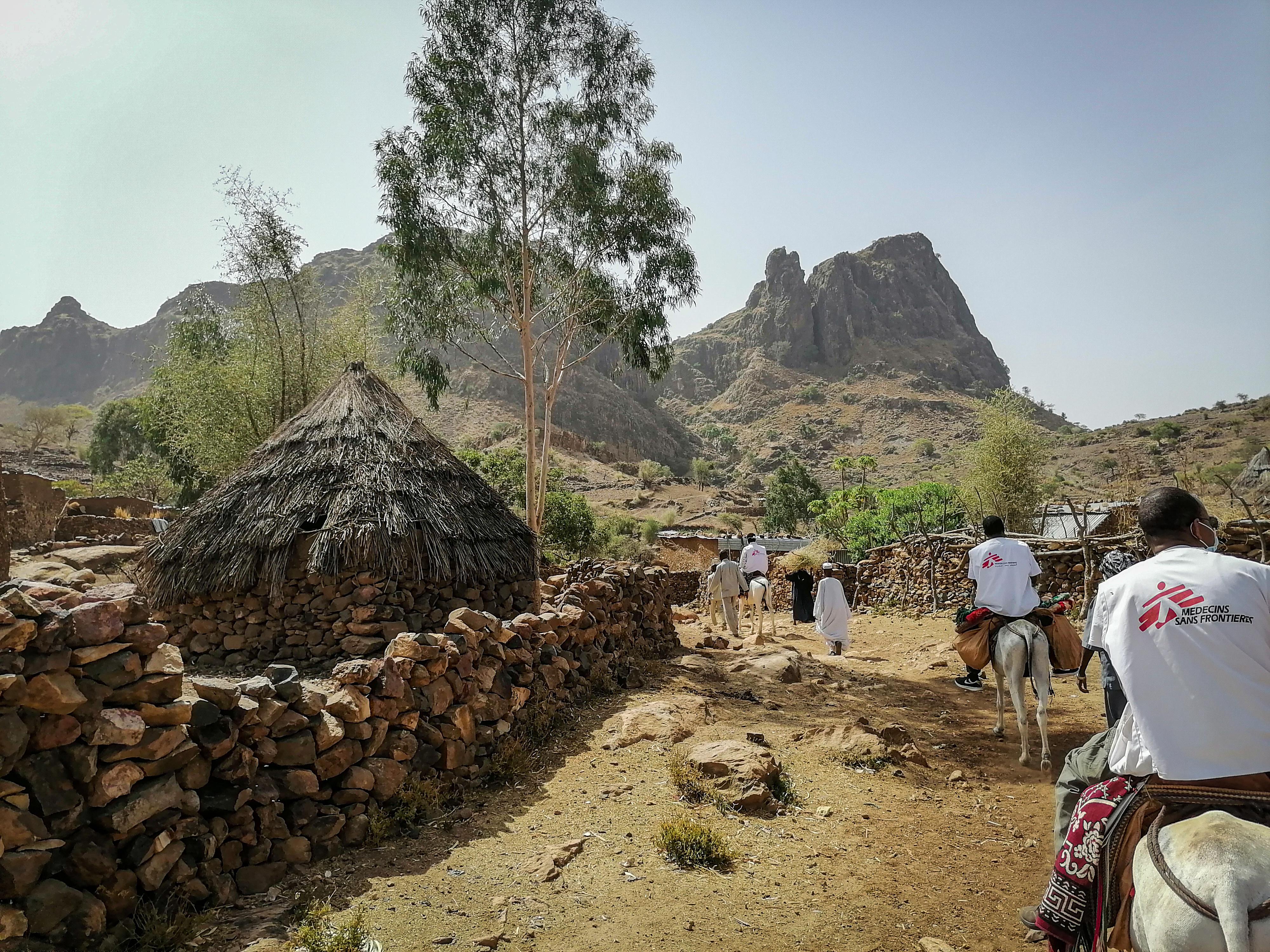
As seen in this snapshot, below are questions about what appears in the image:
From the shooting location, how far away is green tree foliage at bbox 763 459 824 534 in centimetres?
4269

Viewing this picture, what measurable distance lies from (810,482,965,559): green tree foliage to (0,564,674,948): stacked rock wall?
1495 cm

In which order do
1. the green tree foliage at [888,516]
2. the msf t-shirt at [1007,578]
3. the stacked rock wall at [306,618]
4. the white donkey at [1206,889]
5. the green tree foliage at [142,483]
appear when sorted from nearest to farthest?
the white donkey at [1206,889] < the msf t-shirt at [1007,578] < the stacked rock wall at [306,618] < the green tree foliage at [888,516] < the green tree foliage at [142,483]

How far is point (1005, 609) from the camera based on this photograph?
6.57 m

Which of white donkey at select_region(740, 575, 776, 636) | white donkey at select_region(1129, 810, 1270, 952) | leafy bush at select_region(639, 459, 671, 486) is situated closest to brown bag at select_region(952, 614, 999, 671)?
white donkey at select_region(1129, 810, 1270, 952)

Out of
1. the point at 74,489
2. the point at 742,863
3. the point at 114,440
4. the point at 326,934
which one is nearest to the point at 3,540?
the point at 326,934

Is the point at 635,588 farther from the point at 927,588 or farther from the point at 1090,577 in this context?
the point at 927,588

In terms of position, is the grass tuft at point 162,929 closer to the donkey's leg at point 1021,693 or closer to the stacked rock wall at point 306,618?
the stacked rock wall at point 306,618

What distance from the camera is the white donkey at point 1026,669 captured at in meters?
6.09

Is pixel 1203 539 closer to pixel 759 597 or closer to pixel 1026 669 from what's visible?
pixel 1026 669

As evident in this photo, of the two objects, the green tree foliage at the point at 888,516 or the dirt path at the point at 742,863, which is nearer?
the dirt path at the point at 742,863

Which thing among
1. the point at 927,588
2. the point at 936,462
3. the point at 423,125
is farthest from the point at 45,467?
the point at 936,462

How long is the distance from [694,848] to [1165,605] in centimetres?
284

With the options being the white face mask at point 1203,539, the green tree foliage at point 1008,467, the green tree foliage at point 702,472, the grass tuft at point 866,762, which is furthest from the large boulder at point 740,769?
the green tree foliage at point 702,472

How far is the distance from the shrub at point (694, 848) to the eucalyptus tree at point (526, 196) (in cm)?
941
